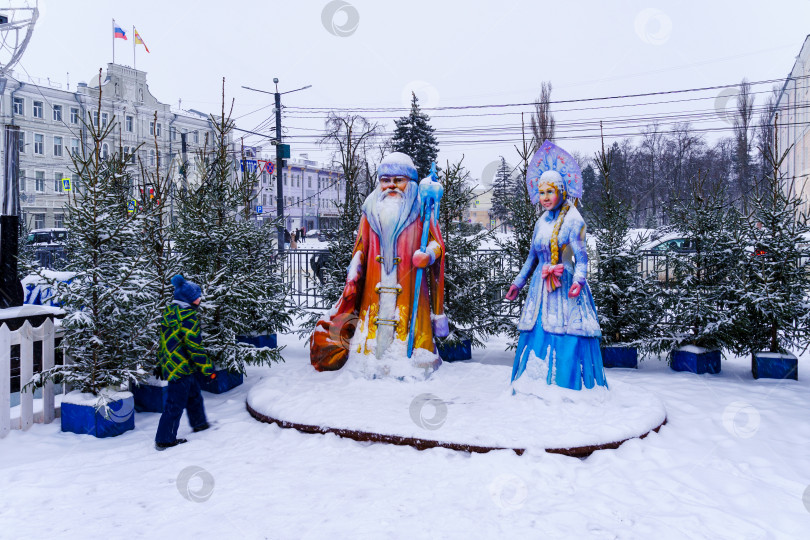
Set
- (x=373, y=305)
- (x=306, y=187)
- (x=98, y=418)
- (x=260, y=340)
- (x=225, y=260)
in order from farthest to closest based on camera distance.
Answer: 1. (x=306, y=187)
2. (x=260, y=340)
3. (x=225, y=260)
4. (x=373, y=305)
5. (x=98, y=418)

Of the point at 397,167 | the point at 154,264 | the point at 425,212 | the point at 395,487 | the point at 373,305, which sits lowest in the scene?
the point at 395,487

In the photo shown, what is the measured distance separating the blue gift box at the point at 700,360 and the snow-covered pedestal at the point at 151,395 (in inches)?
253

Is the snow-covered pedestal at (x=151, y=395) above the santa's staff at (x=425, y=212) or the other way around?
the other way around

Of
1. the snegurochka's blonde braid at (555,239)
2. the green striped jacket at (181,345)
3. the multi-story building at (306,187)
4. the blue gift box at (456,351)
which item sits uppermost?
the multi-story building at (306,187)

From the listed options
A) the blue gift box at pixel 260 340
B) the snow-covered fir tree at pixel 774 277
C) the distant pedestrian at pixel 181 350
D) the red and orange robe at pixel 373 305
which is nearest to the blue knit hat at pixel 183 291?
the distant pedestrian at pixel 181 350

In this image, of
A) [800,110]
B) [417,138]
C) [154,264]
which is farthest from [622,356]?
[800,110]

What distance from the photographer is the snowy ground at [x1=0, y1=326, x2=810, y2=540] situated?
3.40m

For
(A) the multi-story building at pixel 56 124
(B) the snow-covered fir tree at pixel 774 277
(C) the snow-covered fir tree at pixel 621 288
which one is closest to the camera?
(B) the snow-covered fir tree at pixel 774 277

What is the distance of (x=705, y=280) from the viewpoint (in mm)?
7703

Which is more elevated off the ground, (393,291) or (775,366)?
(393,291)

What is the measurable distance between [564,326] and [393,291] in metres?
1.86

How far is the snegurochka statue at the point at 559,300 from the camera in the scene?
16.5ft

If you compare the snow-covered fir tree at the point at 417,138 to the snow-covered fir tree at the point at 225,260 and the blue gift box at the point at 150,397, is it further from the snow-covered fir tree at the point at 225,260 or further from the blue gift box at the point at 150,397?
the blue gift box at the point at 150,397

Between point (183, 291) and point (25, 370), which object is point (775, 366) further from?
point (25, 370)
